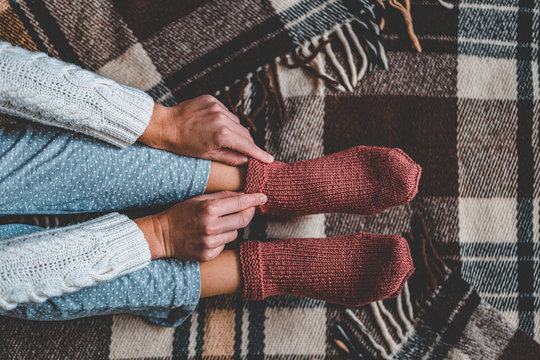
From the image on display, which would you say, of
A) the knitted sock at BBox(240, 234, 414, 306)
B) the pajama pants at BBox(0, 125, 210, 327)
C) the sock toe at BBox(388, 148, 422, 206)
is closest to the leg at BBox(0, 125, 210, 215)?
the pajama pants at BBox(0, 125, 210, 327)

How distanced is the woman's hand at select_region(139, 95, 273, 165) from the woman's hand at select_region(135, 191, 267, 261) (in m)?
0.09

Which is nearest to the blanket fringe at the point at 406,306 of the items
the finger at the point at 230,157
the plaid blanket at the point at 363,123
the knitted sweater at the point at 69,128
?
the plaid blanket at the point at 363,123

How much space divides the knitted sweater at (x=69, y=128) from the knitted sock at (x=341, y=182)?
0.25 m

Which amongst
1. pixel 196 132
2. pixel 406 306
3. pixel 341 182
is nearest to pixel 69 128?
pixel 196 132

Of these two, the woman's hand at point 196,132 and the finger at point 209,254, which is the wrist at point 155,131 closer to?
the woman's hand at point 196,132

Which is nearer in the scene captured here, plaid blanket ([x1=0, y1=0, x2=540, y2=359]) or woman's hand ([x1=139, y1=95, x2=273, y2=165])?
woman's hand ([x1=139, y1=95, x2=273, y2=165])

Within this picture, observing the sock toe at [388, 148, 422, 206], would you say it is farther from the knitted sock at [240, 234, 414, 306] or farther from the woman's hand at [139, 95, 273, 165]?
the woman's hand at [139, 95, 273, 165]

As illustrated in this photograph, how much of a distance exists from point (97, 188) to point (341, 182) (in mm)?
476

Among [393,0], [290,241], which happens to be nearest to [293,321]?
[290,241]

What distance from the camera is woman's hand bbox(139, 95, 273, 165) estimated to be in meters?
0.75

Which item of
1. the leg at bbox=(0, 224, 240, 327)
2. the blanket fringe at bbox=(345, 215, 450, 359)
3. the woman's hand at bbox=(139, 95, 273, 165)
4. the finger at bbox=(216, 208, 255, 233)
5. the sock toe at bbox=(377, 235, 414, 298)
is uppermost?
the woman's hand at bbox=(139, 95, 273, 165)

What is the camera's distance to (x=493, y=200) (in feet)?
3.01

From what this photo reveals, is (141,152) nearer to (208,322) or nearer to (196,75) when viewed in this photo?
(196,75)

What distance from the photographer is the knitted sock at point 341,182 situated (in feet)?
2.63
